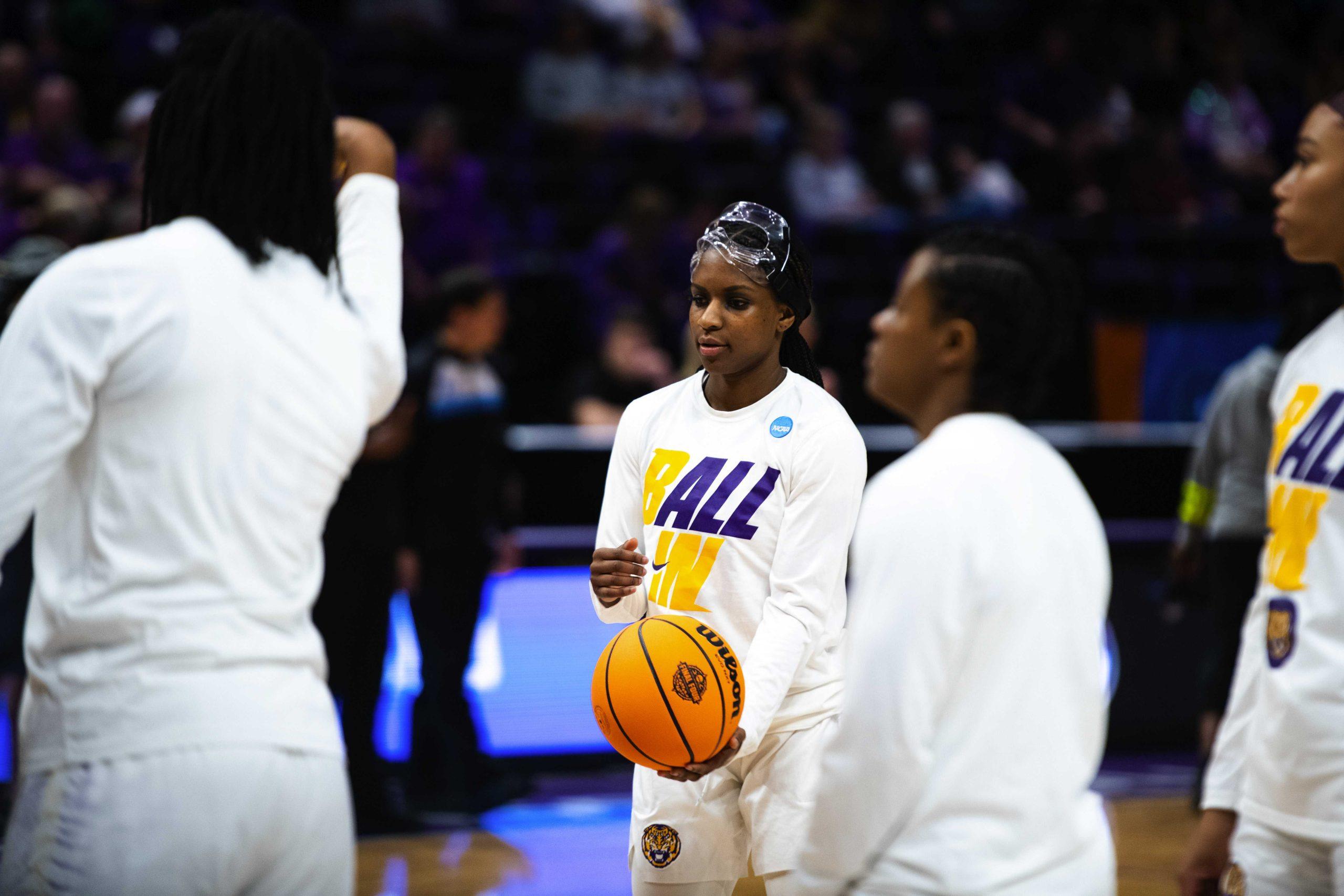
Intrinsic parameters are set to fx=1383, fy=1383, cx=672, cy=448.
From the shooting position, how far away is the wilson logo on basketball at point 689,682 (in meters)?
2.71

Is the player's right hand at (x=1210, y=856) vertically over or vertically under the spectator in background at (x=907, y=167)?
under

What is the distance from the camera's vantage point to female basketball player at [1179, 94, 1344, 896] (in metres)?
2.43

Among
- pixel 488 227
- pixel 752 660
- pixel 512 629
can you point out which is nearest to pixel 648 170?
pixel 488 227

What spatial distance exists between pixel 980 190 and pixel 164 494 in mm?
10230

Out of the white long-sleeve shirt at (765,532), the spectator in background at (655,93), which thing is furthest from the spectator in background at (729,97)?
the white long-sleeve shirt at (765,532)

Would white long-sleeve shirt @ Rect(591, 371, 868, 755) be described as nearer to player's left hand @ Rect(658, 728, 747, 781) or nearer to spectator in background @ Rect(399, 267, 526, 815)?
player's left hand @ Rect(658, 728, 747, 781)

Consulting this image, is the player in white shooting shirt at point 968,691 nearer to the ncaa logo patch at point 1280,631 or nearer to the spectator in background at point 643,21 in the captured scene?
the ncaa logo patch at point 1280,631

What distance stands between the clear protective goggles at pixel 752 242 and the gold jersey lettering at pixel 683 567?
0.59m

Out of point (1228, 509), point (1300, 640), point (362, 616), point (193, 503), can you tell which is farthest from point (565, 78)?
point (193, 503)

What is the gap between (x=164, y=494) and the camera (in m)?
1.81

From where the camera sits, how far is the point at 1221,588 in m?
6.14

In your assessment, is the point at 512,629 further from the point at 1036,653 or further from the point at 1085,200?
the point at 1085,200

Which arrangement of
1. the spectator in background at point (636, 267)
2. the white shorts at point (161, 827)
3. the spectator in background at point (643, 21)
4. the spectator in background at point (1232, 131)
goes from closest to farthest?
the white shorts at point (161, 827) → the spectator in background at point (636, 267) → the spectator in background at point (643, 21) → the spectator in background at point (1232, 131)

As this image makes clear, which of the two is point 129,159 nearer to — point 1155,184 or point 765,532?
point 765,532
